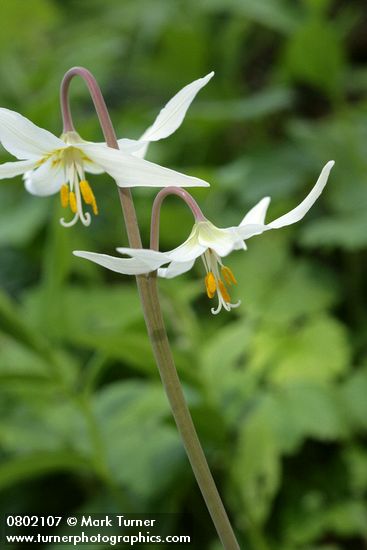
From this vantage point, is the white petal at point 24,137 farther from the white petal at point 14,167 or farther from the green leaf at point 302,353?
the green leaf at point 302,353

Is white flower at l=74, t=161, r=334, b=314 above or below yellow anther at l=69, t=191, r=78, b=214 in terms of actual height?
below

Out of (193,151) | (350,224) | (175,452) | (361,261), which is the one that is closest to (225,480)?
(175,452)

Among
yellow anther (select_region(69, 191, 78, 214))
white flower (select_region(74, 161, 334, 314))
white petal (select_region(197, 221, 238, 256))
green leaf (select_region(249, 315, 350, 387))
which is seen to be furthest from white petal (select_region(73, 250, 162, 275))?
green leaf (select_region(249, 315, 350, 387))

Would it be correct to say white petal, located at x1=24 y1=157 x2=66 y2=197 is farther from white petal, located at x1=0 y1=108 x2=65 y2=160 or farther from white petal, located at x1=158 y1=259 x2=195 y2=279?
white petal, located at x1=158 y1=259 x2=195 y2=279

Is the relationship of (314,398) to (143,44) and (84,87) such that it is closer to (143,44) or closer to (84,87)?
(84,87)

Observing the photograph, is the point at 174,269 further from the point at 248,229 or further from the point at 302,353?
the point at 302,353

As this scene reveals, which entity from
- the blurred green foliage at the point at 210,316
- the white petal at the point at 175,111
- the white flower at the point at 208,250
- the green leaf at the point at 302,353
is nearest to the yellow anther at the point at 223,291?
the white flower at the point at 208,250

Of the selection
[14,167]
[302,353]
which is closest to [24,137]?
[14,167]
